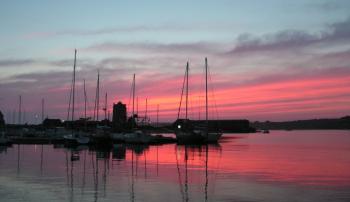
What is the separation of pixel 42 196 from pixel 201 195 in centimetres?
756

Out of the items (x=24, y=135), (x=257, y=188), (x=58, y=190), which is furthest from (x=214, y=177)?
(x=24, y=135)

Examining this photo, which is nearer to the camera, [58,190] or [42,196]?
[42,196]

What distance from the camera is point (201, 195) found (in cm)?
2448

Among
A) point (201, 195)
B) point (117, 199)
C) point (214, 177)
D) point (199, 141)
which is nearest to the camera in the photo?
point (117, 199)

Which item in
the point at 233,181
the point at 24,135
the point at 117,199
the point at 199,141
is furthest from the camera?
the point at 24,135

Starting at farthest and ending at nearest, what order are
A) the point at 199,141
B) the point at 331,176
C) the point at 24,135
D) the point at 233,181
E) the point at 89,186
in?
the point at 24,135 → the point at 199,141 → the point at 331,176 → the point at 233,181 → the point at 89,186

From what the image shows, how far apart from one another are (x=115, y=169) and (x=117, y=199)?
591 inches

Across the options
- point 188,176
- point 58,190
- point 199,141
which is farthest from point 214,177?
point 199,141

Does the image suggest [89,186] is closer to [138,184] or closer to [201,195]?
[138,184]

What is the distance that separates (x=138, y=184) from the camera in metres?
27.7

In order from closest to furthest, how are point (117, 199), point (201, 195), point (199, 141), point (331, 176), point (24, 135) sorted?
point (117, 199) < point (201, 195) < point (331, 176) < point (199, 141) < point (24, 135)

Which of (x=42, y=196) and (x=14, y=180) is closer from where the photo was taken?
(x=42, y=196)

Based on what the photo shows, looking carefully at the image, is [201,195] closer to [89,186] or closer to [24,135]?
[89,186]

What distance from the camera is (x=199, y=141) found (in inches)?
3489
